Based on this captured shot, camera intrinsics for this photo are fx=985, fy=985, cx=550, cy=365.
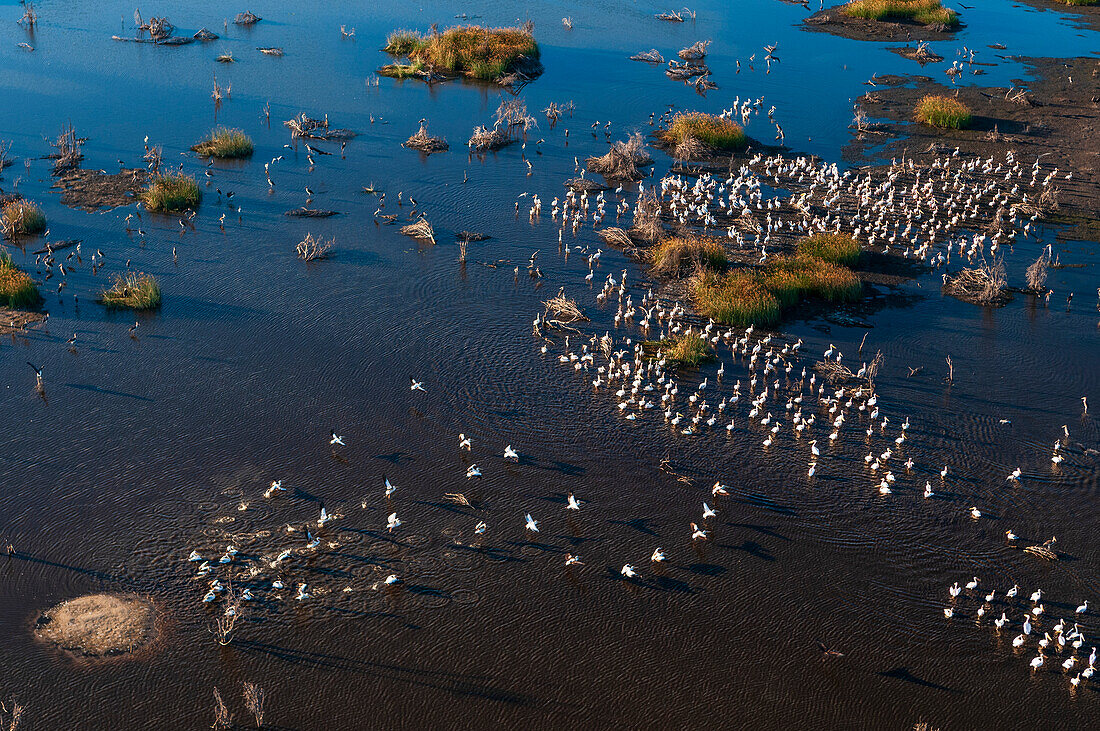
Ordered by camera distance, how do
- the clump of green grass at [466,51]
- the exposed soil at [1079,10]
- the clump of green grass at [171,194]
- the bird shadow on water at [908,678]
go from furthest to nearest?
the exposed soil at [1079,10], the clump of green grass at [466,51], the clump of green grass at [171,194], the bird shadow on water at [908,678]

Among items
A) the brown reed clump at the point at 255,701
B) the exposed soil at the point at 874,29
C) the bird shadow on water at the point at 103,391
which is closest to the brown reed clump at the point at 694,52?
the exposed soil at the point at 874,29

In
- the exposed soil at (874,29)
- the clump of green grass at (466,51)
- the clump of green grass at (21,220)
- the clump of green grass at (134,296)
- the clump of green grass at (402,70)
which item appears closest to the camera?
the clump of green grass at (134,296)

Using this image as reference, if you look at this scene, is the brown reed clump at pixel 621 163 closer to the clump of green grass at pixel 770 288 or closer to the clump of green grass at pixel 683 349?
the clump of green grass at pixel 770 288

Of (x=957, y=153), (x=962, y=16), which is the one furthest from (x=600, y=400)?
(x=962, y=16)

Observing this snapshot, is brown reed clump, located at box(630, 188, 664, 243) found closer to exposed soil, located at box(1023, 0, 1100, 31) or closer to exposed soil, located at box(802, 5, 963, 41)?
exposed soil, located at box(802, 5, 963, 41)

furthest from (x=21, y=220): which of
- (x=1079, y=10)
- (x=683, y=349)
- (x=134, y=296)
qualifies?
(x=1079, y=10)

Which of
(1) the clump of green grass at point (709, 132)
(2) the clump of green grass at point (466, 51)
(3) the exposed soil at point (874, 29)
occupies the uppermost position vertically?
(3) the exposed soil at point (874, 29)

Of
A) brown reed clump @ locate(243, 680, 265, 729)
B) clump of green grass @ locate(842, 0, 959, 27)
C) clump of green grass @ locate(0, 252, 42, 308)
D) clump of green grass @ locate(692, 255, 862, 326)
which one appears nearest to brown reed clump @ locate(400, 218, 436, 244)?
clump of green grass @ locate(692, 255, 862, 326)

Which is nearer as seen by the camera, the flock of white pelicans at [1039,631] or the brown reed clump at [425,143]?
the flock of white pelicans at [1039,631]
